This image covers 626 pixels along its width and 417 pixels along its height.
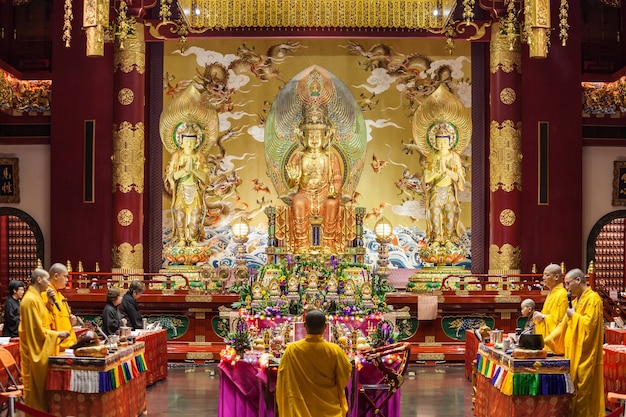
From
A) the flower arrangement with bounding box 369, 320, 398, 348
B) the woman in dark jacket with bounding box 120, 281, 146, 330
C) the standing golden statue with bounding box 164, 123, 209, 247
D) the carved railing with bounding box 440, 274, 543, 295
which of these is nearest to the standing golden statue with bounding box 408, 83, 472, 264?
the carved railing with bounding box 440, 274, 543, 295

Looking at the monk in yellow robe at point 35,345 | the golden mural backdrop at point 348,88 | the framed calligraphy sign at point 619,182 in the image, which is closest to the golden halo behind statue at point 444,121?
the golden mural backdrop at point 348,88

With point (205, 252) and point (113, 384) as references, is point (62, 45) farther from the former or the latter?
point (113, 384)

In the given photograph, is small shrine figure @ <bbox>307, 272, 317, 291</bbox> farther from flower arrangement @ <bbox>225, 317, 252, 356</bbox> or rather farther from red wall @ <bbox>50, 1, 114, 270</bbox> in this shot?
red wall @ <bbox>50, 1, 114, 270</bbox>

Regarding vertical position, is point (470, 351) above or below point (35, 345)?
below

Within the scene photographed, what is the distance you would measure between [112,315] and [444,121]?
242 inches

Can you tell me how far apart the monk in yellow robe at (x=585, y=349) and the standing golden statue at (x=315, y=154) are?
536cm

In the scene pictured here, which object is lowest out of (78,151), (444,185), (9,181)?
(444,185)

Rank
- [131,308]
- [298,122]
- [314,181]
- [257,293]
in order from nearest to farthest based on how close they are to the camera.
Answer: [131,308] < [257,293] < [314,181] < [298,122]

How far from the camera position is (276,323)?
28.1ft

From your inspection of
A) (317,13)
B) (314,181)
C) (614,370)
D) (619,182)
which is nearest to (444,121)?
(314,181)

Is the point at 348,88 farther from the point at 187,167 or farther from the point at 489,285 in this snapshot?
the point at 489,285

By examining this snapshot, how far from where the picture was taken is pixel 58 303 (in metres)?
6.95

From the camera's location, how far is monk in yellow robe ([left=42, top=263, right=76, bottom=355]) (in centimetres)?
685

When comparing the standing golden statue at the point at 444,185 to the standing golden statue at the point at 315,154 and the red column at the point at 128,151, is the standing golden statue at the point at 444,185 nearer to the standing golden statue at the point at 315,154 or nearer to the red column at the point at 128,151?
the standing golden statue at the point at 315,154
